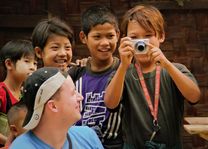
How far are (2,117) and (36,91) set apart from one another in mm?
1177

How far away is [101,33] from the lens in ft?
9.25

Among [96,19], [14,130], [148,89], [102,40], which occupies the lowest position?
[14,130]

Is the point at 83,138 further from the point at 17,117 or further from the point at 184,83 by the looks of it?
the point at 17,117

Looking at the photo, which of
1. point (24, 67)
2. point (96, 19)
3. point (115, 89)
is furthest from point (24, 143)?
point (24, 67)

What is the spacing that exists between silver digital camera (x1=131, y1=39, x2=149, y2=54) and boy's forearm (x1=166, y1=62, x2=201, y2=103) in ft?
0.46

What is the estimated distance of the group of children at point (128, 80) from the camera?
95.5 inches

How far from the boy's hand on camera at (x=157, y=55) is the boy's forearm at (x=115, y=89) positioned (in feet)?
0.53

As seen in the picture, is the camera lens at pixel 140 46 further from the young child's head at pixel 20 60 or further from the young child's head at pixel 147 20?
the young child's head at pixel 20 60

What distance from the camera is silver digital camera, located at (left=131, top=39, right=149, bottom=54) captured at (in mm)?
2387

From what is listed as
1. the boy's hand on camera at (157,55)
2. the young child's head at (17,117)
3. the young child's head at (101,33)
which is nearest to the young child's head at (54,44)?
the young child's head at (101,33)

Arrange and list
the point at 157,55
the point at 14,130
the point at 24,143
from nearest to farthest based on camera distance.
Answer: the point at 24,143, the point at 157,55, the point at 14,130

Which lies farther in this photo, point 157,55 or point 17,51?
point 17,51

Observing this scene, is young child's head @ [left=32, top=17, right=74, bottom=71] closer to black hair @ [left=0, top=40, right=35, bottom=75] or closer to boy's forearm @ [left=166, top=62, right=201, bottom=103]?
black hair @ [left=0, top=40, right=35, bottom=75]

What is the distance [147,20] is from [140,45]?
194 millimetres
